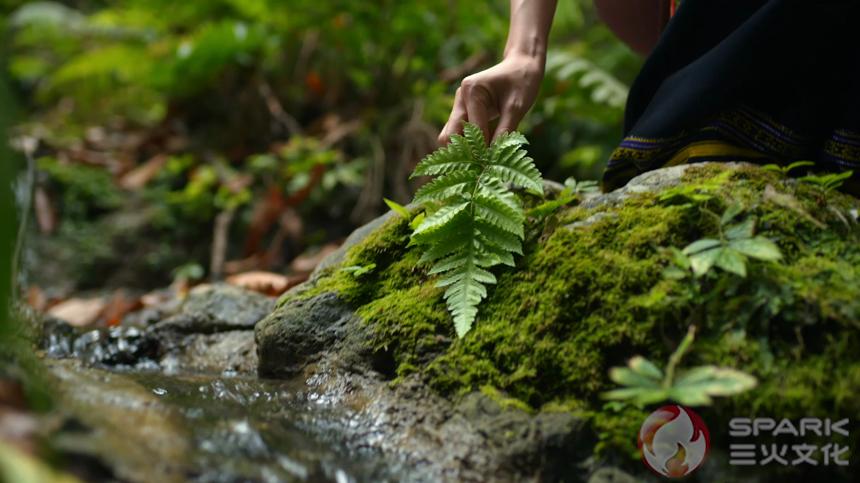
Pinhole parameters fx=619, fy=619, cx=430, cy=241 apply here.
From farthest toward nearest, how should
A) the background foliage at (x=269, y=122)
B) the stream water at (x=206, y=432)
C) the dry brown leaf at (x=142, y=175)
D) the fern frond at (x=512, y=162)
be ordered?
the dry brown leaf at (x=142, y=175), the background foliage at (x=269, y=122), the fern frond at (x=512, y=162), the stream water at (x=206, y=432)

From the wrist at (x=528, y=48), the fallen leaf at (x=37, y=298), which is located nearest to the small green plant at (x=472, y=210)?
the wrist at (x=528, y=48)

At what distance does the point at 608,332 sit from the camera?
1539 millimetres

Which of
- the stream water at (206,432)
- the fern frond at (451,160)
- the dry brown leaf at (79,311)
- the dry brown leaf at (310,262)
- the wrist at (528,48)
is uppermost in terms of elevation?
the wrist at (528,48)

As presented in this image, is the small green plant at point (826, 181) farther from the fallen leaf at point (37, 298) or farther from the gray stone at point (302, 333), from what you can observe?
the fallen leaf at point (37, 298)

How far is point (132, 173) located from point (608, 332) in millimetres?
5221

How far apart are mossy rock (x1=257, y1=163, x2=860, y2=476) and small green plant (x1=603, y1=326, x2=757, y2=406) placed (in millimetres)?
47

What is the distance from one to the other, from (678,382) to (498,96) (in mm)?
1134

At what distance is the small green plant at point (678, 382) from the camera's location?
4.08 feet

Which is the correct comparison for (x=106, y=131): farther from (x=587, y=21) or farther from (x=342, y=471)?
(x=342, y=471)

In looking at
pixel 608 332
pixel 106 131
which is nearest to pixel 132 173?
pixel 106 131

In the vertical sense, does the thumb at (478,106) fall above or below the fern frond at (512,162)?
above

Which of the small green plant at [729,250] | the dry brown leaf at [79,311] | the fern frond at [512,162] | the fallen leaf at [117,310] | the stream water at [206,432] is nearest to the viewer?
the stream water at [206,432]

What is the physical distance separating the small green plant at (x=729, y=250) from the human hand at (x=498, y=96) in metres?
0.72

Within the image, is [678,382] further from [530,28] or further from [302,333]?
[530,28]
